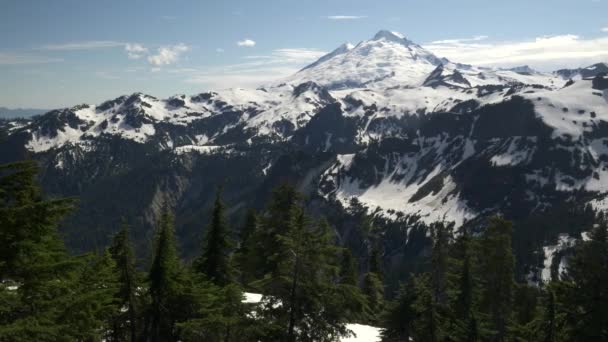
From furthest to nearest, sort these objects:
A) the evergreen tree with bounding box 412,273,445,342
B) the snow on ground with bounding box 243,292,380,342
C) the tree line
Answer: the snow on ground with bounding box 243,292,380,342 → the evergreen tree with bounding box 412,273,445,342 → the tree line

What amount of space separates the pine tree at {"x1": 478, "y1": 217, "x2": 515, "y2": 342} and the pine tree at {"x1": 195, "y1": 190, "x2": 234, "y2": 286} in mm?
23908

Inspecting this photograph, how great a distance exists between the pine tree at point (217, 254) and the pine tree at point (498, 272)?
23908mm

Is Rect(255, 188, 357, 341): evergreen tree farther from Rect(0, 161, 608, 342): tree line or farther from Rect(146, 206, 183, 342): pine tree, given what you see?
Rect(146, 206, 183, 342): pine tree

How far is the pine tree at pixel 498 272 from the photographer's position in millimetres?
43938

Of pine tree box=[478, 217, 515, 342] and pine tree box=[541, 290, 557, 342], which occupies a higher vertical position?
pine tree box=[541, 290, 557, 342]

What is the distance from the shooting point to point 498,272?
4453cm

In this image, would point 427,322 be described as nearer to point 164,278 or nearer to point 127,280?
point 164,278

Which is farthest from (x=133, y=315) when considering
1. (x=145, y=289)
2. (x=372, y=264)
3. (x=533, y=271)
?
(x=533, y=271)

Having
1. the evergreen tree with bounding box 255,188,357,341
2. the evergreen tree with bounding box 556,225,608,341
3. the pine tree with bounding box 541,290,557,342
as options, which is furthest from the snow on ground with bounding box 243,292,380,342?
the evergreen tree with bounding box 255,188,357,341

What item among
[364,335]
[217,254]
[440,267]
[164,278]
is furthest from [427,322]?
[217,254]

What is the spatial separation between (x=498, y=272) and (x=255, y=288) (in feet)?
98.7

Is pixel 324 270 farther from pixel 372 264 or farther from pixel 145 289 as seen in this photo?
pixel 372 264

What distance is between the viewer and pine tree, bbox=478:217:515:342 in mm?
43938

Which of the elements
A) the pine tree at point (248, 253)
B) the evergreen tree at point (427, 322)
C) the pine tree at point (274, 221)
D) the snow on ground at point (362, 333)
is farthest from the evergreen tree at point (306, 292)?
the pine tree at point (274, 221)
